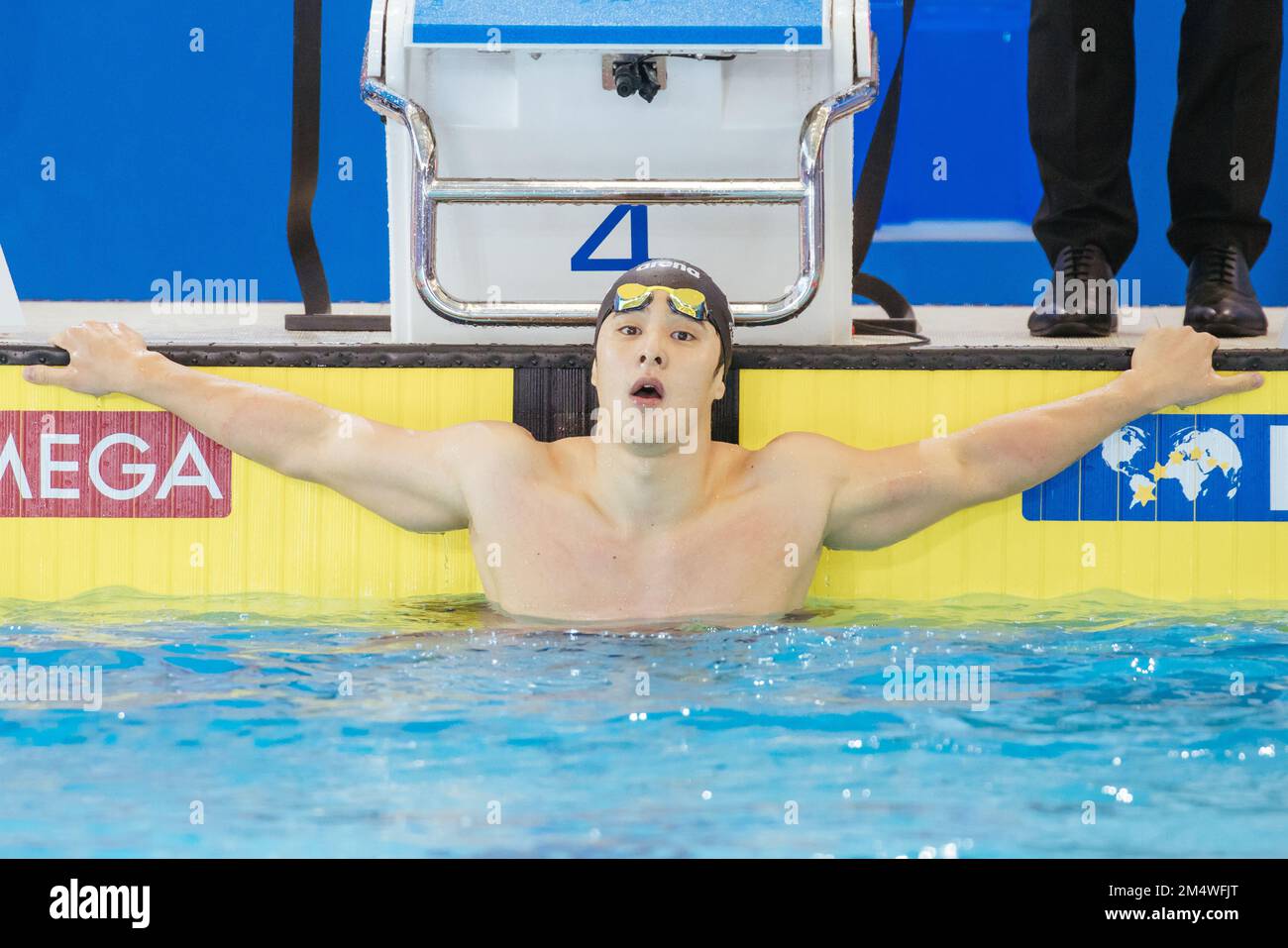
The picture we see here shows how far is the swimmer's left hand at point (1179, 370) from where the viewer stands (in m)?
3.16

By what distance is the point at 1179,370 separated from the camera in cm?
317

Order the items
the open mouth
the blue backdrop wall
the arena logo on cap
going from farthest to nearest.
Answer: the blue backdrop wall
the arena logo on cap
the open mouth

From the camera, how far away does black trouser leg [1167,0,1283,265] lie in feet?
11.6

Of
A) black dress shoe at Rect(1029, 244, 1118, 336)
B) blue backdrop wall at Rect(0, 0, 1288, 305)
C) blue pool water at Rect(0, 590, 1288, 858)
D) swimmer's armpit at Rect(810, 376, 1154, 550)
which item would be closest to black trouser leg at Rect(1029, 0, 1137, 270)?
black dress shoe at Rect(1029, 244, 1118, 336)

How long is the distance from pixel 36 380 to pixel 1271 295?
454cm

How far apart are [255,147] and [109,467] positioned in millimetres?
3160

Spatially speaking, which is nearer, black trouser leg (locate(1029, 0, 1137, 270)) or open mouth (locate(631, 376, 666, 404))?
open mouth (locate(631, 376, 666, 404))

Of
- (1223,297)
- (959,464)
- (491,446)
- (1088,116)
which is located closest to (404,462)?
(491,446)

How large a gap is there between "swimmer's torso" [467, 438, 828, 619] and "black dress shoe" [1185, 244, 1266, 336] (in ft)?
3.87

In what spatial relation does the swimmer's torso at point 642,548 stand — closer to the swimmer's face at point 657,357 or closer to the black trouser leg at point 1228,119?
the swimmer's face at point 657,357

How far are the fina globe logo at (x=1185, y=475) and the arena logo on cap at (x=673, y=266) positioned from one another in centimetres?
88

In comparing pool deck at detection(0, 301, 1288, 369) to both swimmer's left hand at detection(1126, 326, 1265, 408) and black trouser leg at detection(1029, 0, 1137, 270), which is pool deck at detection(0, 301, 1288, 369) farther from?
black trouser leg at detection(1029, 0, 1137, 270)
